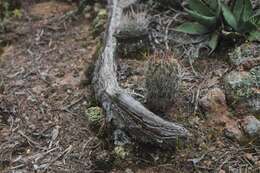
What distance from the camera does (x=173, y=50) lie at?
12.7 ft

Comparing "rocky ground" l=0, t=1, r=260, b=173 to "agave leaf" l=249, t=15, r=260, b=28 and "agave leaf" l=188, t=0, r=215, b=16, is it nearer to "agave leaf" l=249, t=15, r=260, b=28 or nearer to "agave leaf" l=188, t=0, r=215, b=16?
"agave leaf" l=249, t=15, r=260, b=28

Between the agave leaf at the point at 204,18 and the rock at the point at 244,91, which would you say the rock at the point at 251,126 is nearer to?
the rock at the point at 244,91

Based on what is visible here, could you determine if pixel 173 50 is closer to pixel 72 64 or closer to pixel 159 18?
pixel 159 18

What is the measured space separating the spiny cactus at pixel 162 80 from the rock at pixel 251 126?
1.77ft

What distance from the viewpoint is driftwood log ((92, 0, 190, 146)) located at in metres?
3.02

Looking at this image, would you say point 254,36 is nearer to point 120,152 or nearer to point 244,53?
point 244,53

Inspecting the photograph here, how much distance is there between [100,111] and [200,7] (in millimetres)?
1268

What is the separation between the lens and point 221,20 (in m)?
3.77

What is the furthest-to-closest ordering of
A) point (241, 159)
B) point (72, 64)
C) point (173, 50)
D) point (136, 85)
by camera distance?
1. point (72, 64)
2. point (173, 50)
3. point (136, 85)
4. point (241, 159)

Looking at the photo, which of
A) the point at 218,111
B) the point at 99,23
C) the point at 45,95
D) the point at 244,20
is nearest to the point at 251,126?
the point at 218,111

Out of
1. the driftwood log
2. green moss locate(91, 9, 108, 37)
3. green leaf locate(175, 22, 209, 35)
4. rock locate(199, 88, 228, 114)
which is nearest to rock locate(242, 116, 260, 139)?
rock locate(199, 88, 228, 114)

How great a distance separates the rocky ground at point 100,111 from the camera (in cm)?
307

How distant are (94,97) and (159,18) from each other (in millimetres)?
1062

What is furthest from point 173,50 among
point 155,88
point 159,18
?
point 155,88
